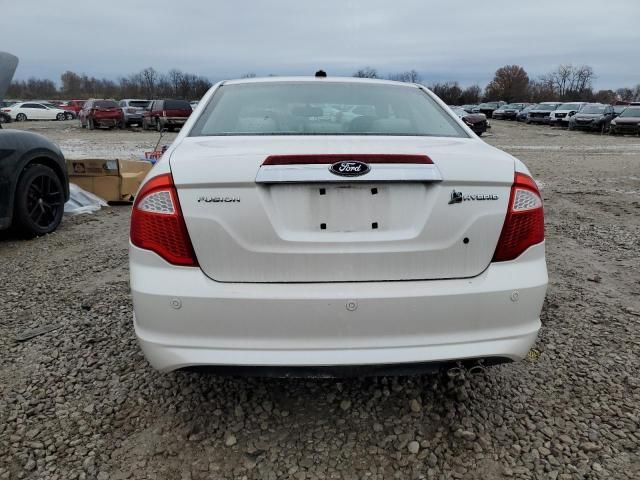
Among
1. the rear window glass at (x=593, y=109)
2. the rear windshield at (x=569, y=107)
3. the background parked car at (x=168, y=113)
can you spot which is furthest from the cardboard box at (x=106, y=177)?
the rear windshield at (x=569, y=107)

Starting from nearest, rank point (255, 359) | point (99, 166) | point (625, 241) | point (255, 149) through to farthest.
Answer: point (255, 359) < point (255, 149) < point (625, 241) < point (99, 166)

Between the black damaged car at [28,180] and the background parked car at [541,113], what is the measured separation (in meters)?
35.8

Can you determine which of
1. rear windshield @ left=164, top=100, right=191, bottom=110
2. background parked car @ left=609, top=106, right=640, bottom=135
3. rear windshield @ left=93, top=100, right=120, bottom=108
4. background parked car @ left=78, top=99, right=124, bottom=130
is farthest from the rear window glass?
rear windshield @ left=93, top=100, right=120, bottom=108

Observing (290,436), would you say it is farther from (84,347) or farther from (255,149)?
(84,347)

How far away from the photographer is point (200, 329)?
198 cm

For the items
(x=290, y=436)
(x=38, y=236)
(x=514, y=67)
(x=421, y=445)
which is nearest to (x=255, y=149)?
(x=290, y=436)

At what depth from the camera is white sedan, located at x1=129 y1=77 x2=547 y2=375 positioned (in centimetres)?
195

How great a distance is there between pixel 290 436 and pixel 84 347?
1.50 m

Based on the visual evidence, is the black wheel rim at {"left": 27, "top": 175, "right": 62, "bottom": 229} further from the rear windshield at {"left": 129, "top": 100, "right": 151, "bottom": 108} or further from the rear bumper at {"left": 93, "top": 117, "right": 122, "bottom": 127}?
the rear windshield at {"left": 129, "top": 100, "right": 151, "bottom": 108}

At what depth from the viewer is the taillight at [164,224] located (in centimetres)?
198

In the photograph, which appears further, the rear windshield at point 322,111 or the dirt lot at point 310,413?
the rear windshield at point 322,111

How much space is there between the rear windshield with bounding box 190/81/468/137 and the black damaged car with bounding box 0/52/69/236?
A: 304cm

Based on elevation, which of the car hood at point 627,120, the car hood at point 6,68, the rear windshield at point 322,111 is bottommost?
the car hood at point 627,120

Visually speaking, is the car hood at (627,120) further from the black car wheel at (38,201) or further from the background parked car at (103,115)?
the background parked car at (103,115)
